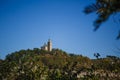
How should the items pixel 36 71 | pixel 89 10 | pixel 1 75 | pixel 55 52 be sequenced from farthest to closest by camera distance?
pixel 55 52, pixel 1 75, pixel 36 71, pixel 89 10

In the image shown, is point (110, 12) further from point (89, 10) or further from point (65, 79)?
point (65, 79)

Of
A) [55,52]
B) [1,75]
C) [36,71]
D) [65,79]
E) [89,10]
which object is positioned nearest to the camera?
[89,10]

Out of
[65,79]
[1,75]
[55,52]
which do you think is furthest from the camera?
[55,52]

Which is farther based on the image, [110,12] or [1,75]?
[1,75]

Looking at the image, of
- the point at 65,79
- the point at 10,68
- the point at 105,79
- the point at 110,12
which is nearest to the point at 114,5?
the point at 110,12

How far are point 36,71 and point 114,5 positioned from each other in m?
45.7

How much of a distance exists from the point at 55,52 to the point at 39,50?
11.0 metres

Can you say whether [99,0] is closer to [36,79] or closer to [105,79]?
[36,79]

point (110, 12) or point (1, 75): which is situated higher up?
point (1, 75)

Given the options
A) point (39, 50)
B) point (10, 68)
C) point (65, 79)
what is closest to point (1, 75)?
point (10, 68)

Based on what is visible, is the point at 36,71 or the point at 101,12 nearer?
the point at 101,12

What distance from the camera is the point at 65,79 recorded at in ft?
160

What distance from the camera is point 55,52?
607 ft

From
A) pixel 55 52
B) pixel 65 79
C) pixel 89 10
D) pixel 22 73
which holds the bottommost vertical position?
pixel 89 10
